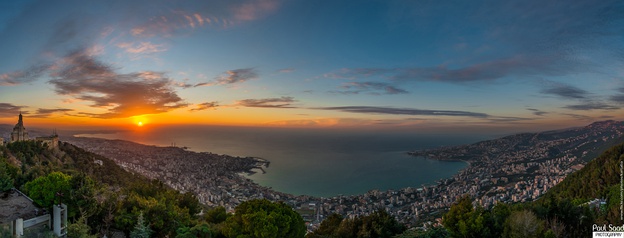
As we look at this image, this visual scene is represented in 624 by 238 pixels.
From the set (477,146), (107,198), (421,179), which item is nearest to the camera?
(107,198)

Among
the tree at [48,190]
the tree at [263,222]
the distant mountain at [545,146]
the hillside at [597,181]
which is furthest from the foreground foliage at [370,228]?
the distant mountain at [545,146]

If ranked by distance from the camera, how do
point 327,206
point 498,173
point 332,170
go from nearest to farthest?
1. point 327,206
2. point 498,173
3. point 332,170

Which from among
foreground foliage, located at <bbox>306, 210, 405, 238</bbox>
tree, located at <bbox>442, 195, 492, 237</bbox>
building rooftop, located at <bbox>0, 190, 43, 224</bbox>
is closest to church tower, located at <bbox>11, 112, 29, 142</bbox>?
building rooftop, located at <bbox>0, 190, 43, 224</bbox>

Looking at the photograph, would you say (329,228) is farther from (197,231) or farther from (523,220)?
(523,220)

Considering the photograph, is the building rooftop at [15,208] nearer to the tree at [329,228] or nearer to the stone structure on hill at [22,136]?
the tree at [329,228]

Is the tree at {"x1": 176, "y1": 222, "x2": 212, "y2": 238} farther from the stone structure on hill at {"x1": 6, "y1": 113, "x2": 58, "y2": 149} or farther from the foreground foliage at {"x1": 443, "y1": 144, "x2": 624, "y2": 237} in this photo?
the stone structure on hill at {"x1": 6, "y1": 113, "x2": 58, "y2": 149}

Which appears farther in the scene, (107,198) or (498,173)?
(498,173)

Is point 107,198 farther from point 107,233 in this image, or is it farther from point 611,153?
point 611,153

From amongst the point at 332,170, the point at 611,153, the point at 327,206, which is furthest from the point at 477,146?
the point at 327,206

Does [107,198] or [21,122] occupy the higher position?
[21,122]
